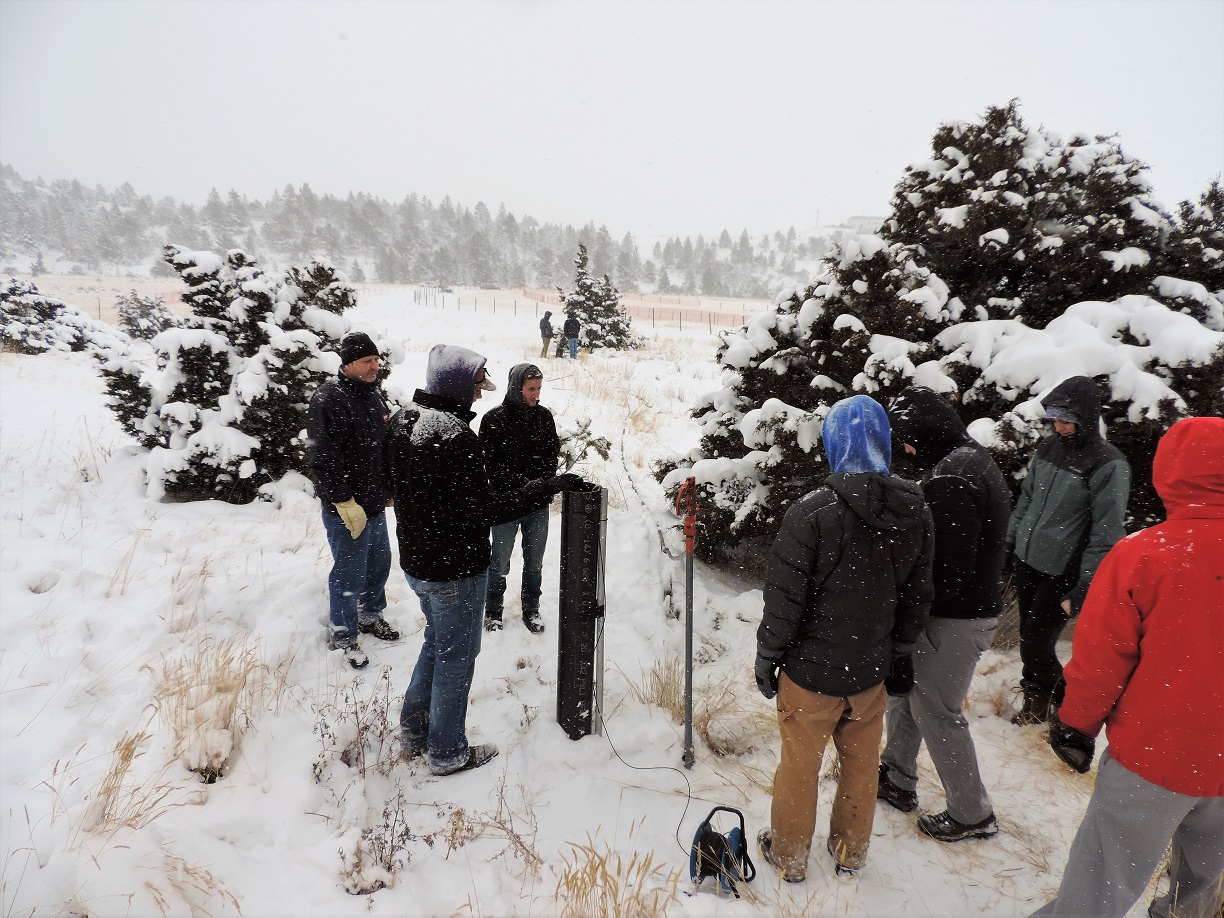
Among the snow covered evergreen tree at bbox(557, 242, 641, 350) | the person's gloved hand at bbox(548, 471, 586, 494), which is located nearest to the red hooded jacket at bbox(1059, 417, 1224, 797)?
the person's gloved hand at bbox(548, 471, 586, 494)

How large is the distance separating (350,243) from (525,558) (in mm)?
95378

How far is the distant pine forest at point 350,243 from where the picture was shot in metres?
76.6

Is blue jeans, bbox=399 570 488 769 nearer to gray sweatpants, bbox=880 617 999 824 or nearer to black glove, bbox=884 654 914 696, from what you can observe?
black glove, bbox=884 654 914 696

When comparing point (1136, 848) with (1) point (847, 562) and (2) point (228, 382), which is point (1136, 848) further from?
A: (2) point (228, 382)

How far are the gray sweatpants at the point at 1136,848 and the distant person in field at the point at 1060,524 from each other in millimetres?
1358

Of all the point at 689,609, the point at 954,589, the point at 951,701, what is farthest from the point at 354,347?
the point at 951,701

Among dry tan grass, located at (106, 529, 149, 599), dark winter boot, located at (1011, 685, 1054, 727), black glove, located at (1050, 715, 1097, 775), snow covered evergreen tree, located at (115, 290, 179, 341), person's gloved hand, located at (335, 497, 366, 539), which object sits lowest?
dark winter boot, located at (1011, 685, 1054, 727)

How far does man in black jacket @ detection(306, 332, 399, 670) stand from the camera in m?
3.37

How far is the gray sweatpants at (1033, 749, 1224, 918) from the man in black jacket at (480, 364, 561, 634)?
3072mm

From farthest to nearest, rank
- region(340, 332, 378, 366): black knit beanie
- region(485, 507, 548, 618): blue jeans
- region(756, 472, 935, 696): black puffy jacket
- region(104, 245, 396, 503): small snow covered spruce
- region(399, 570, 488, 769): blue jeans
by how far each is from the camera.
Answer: region(104, 245, 396, 503): small snow covered spruce, region(485, 507, 548, 618): blue jeans, region(340, 332, 378, 366): black knit beanie, region(399, 570, 488, 769): blue jeans, region(756, 472, 935, 696): black puffy jacket

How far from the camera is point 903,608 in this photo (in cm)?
221

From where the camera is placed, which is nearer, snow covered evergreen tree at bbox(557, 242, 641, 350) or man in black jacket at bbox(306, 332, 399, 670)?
man in black jacket at bbox(306, 332, 399, 670)

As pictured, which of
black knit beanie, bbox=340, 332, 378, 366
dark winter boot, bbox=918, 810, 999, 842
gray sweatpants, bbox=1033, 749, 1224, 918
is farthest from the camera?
black knit beanie, bbox=340, 332, 378, 366

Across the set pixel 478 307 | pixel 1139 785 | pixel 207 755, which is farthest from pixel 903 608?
pixel 478 307
